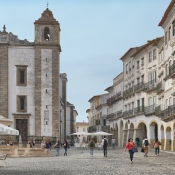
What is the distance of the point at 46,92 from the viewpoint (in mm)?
54031

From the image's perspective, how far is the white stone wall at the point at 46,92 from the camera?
53594 millimetres

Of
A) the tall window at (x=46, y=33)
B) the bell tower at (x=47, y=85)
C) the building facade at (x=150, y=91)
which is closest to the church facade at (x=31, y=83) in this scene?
the bell tower at (x=47, y=85)

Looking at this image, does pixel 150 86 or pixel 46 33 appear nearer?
pixel 150 86

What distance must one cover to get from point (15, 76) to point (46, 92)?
4.18m

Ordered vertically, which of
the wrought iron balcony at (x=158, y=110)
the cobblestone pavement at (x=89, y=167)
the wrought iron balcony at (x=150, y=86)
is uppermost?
the wrought iron balcony at (x=150, y=86)

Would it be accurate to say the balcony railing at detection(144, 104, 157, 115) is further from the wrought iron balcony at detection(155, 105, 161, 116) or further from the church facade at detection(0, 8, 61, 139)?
the church facade at detection(0, 8, 61, 139)

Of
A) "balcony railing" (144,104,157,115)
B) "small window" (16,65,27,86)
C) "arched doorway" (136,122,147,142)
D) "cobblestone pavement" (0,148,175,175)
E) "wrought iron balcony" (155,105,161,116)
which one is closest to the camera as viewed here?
"cobblestone pavement" (0,148,175,175)

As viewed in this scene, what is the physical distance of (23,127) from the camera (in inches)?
2124

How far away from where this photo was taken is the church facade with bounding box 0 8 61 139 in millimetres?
53656

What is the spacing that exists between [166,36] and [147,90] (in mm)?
10587

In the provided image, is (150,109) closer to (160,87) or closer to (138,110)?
(138,110)

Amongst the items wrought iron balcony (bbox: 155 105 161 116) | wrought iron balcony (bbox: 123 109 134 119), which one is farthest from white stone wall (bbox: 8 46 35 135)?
wrought iron balcony (bbox: 155 105 161 116)

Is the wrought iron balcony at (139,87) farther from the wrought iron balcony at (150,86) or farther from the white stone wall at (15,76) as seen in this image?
the white stone wall at (15,76)

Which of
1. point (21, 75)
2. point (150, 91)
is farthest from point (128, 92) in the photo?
point (21, 75)
